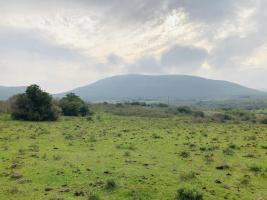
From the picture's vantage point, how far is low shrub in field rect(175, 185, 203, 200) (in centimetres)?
1566

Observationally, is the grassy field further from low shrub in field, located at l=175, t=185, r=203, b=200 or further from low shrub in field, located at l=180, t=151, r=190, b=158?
low shrub in field, located at l=175, t=185, r=203, b=200

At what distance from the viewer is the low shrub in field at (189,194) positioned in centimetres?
1566

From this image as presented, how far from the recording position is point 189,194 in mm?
15719

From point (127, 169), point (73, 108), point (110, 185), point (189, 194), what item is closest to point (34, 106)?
point (73, 108)

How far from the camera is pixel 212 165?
23219mm

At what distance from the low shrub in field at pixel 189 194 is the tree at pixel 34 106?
153 ft

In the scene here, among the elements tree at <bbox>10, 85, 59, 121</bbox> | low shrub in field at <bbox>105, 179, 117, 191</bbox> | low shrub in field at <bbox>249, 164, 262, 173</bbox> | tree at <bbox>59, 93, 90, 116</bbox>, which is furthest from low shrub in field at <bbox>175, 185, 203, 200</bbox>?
tree at <bbox>59, 93, 90, 116</bbox>

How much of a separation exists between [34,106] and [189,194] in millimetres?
49002

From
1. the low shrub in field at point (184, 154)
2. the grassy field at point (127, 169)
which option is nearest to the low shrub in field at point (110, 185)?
the grassy field at point (127, 169)

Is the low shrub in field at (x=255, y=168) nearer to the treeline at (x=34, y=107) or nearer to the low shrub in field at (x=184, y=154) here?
the low shrub in field at (x=184, y=154)

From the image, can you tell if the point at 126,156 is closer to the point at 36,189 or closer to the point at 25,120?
the point at 36,189

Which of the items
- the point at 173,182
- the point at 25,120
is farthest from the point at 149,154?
the point at 25,120

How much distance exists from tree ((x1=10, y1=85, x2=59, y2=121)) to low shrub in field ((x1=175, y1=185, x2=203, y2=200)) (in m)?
46.7

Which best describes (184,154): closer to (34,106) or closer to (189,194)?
(189,194)
